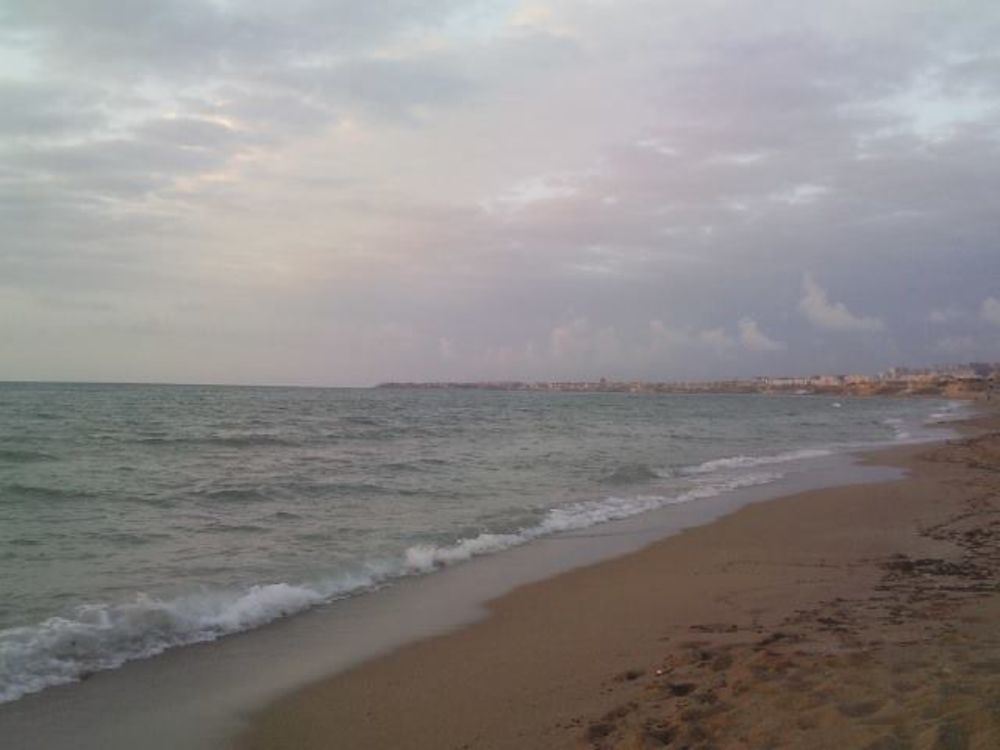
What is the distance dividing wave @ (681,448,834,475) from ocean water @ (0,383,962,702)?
0.12 meters

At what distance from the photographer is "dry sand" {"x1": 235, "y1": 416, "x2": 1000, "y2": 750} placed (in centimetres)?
460

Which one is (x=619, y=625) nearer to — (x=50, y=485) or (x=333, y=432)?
(x=50, y=485)

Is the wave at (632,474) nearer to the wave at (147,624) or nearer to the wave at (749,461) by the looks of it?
the wave at (749,461)

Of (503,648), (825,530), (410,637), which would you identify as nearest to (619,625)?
(503,648)

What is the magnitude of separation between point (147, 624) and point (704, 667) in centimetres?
527

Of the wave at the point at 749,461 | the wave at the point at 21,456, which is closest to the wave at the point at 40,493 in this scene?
the wave at the point at 21,456

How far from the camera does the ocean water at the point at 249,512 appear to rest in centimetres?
779

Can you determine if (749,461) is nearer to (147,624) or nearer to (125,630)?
(147,624)

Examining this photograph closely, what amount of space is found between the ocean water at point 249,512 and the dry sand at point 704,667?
225 cm

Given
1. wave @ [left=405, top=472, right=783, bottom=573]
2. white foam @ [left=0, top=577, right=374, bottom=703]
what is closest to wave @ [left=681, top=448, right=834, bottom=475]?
wave @ [left=405, top=472, right=783, bottom=573]

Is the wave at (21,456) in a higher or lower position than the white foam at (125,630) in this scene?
higher

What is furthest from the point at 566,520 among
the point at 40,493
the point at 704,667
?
the point at 40,493

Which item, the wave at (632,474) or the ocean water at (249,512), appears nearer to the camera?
the ocean water at (249,512)

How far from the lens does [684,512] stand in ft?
52.9
